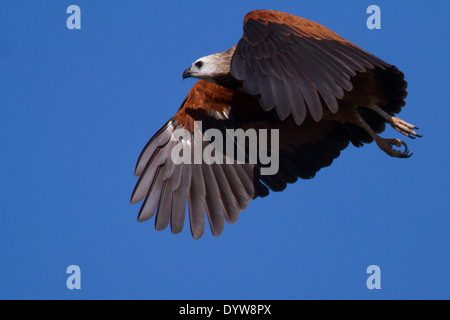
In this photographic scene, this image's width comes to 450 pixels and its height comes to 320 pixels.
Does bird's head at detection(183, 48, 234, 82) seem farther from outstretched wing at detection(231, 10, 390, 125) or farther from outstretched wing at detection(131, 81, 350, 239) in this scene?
outstretched wing at detection(231, 10, 390, 125)

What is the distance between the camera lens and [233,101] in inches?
302

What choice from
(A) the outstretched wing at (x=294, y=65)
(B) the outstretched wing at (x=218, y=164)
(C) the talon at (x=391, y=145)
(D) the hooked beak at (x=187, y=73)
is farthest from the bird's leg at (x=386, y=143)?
(D) the hooked beak at (x=187, y=73)

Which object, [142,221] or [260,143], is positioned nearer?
[142,221]

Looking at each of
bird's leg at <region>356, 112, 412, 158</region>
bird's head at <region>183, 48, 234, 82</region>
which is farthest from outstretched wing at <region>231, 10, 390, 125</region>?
bird's leg at <region>356, 112, 412, 158</region>

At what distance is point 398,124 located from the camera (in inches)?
282

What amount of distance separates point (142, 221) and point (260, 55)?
89.4 inches

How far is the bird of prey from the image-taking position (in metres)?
6.73

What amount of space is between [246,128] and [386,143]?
4.84 ft

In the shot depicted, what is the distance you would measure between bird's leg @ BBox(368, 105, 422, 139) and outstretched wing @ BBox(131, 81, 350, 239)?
1.78ft

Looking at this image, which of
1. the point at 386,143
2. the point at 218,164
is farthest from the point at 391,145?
the point at 218,164

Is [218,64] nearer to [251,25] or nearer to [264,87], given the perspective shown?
[251,25]

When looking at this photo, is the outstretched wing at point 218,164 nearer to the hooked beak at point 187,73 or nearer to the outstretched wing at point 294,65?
the hooked beak at point 187,73

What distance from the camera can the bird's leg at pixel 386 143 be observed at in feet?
23.9

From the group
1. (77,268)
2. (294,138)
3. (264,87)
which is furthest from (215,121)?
(77,268)
